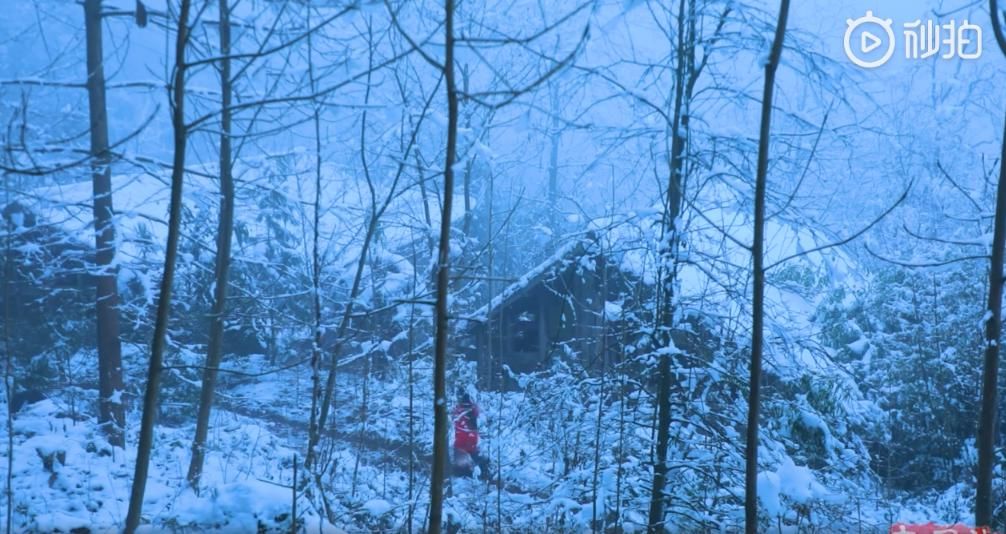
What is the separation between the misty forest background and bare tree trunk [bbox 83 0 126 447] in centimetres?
5

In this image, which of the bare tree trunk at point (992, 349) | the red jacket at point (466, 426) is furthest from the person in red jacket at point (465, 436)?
the bare tree trunk at point (992, 349)

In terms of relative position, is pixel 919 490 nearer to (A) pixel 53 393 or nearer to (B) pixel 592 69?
(B) pixel 592 69

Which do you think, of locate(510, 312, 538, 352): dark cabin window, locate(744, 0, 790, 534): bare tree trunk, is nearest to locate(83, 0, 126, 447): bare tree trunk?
locate(510, 312, 538, 352): dark cabin window

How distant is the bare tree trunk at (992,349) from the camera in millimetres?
3409

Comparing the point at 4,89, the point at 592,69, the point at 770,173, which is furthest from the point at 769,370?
the point at 4,89

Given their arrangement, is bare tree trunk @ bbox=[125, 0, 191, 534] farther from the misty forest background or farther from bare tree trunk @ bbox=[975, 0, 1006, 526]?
bare tree trunk @ bbox=[975, 0, 1006, 526]

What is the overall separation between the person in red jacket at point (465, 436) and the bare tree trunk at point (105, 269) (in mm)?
4888

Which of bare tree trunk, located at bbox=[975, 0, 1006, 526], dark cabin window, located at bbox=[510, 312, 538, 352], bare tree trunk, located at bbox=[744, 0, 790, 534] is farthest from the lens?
dark cabin window, located at bbox=[510, 312, 538, 352]

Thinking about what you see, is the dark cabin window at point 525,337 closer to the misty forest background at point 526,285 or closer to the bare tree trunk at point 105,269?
the misty forest background at point 526,285

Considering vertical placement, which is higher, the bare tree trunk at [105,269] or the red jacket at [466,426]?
the bare tree trunk at [105,269]

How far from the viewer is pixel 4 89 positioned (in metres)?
6.05

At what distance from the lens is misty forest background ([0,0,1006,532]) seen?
3.68m

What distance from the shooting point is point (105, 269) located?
976 cm

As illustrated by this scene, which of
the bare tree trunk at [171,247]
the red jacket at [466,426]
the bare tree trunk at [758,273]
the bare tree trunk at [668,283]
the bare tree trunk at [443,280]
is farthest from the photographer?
the red jacket at [466,426]
